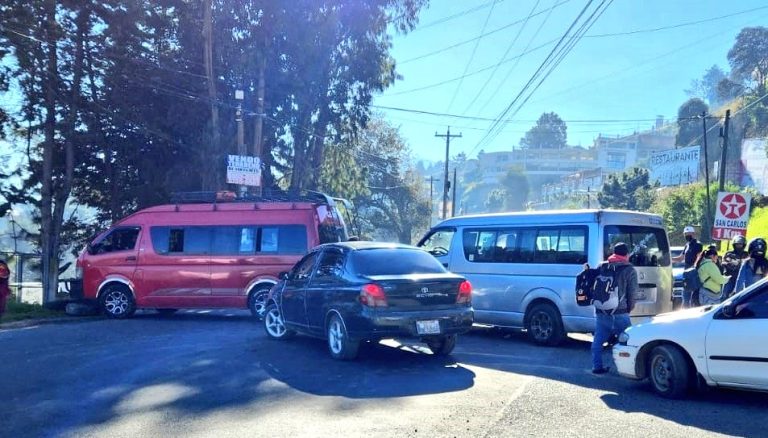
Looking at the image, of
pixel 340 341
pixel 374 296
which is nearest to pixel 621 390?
pixel 374 296

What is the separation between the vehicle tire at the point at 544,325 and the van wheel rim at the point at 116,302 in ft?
29.1

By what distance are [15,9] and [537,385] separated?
18629 mm

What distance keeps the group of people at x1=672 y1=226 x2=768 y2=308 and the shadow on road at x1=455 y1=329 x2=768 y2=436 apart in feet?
6.99

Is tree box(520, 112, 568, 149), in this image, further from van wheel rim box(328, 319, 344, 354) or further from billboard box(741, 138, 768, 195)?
van wheel rim box(328, 319, 344, 354)

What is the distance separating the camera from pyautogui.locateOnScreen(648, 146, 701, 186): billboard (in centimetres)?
5731

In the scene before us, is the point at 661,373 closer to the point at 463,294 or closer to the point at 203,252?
the point at 463,294

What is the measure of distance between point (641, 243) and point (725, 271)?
94.7 inches

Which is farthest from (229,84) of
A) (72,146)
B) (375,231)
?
(375,231)

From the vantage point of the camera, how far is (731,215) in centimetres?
1437

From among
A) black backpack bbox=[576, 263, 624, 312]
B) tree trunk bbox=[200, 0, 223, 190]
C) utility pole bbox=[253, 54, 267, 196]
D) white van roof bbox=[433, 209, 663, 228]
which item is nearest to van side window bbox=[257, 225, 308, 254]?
white van roof bbox=[433, 209, 663, 228]

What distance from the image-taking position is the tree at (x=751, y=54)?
73.1 metres

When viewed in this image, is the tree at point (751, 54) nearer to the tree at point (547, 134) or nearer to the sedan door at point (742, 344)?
the tree at point (547, 134)

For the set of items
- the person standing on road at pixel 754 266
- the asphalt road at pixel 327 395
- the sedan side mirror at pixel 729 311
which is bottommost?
the asphalt road at pixel 327 395

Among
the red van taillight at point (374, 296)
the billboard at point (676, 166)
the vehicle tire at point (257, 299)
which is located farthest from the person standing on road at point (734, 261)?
the billboard at point (676, 166)
